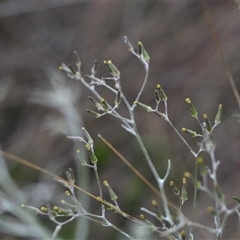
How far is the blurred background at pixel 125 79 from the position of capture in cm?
157

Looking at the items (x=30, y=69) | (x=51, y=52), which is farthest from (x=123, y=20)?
(x=30, y=69)

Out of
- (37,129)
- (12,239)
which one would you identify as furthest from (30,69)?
(12,239)

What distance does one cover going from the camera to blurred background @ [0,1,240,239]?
1567 millimetres

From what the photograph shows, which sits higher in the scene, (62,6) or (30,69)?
(62,6)

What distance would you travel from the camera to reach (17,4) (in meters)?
1.60

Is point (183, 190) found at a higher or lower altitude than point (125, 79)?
higher

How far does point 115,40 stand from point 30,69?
0.35 meters

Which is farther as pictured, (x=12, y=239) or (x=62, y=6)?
(x=62, y=6)

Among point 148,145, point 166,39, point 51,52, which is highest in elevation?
point 51,52

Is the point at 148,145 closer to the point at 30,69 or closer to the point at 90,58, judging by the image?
the point at 90,58

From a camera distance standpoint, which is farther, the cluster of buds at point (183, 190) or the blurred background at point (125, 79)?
the blurred background at point (125, 79)

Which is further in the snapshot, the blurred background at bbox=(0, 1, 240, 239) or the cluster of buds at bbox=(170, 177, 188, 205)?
Answer: the blurred background at bbox=(0, 1, 240, 239)

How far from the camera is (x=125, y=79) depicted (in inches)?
63.3

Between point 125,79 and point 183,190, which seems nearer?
point 183,190
